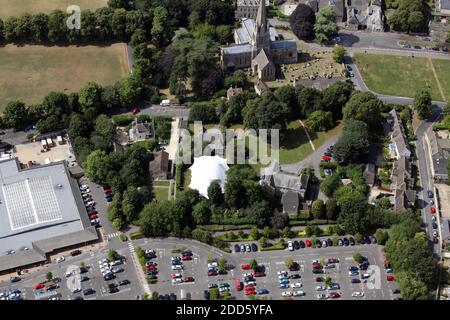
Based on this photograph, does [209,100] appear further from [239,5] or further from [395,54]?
[395,54]

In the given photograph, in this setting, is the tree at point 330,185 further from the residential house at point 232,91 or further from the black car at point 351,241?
the residential house at point 232,91

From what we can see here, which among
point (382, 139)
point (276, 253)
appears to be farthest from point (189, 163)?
point (382, 139)

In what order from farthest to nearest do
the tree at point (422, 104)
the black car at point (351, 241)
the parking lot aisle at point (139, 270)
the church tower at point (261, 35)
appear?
the church tower at point (261, 35), the tree at point (422, 104), the black car at point (351, 241), the parking lot aisle at point (139, 270)

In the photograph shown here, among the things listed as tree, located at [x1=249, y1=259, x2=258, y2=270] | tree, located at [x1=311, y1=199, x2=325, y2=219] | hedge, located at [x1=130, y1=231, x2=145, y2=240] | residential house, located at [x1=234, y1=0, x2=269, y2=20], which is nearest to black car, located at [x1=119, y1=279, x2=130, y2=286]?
hedge, located at [x1=130, y1=231, x2=145, y2=240]

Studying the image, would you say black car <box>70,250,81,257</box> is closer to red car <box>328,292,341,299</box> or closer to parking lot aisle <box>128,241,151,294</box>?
parking lot aisle <box>128,241,151,294</box>

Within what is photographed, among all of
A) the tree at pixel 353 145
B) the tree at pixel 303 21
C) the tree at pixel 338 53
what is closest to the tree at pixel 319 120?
the tree at pixel 353 145
